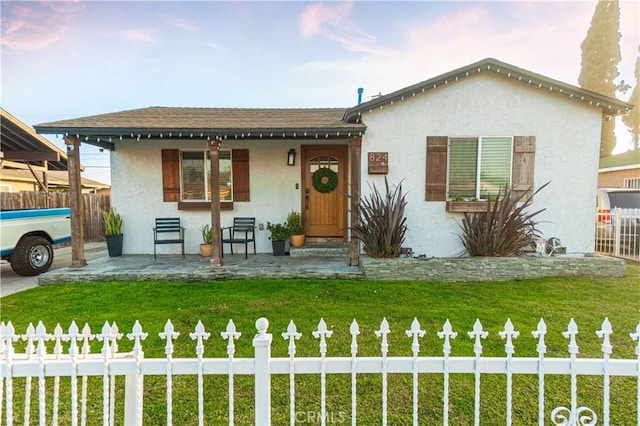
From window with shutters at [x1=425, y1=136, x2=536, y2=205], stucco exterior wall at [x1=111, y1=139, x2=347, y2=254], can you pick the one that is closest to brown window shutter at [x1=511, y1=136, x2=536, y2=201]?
window with shutters at [x1=425, y1=136, x2=536, y2=205]

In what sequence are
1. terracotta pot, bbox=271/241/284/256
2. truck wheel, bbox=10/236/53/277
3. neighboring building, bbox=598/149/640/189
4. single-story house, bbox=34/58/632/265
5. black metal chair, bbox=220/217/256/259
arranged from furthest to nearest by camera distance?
neighboring building, bbox=598/149/640/189, black metal chair, bbox=220/217/256/259, terracotta pot, bbox=271/241/284/256, truck wheel, bbox=10/236/53/277, single-story house, bbox=34/58/632/265

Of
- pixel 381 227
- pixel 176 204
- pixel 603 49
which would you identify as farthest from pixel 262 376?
pixel 603 49

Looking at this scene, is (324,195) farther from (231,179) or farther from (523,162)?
(523,162)

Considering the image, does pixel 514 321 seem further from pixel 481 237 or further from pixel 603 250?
pixel 603 250

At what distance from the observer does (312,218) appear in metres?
7.78

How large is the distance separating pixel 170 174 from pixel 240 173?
1643 mm

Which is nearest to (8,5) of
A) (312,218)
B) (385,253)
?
(312,218)

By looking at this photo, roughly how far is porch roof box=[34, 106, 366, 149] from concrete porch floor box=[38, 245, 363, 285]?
2.51m

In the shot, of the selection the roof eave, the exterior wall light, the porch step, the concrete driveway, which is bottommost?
Answer: the concrete driveway

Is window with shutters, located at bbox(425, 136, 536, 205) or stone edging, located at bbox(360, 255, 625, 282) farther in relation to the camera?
window with shutters, located at bbox(425, 136, 536, 205)

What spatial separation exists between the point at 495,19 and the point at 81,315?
11.2m

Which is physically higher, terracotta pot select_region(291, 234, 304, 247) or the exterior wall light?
the exterior wall light

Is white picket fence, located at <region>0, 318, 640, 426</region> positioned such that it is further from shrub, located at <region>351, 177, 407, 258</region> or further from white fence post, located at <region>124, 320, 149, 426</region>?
shrub, located at <region>351, 177, 407, 258</region>

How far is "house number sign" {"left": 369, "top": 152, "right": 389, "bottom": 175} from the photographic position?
20.9 feet
